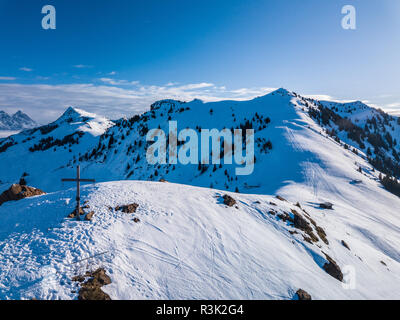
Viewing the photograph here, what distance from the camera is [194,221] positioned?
15.0m

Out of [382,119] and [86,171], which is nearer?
[86,171]

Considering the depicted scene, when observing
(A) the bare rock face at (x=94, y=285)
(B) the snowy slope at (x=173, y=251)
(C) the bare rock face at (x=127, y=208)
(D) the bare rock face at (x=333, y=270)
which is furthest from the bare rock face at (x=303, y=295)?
(C) the bare rock face at (x=127, y=208)

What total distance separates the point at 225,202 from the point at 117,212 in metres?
9.78

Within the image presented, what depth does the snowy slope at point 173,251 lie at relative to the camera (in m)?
9.38

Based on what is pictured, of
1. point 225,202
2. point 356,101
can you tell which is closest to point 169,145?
point 225,202

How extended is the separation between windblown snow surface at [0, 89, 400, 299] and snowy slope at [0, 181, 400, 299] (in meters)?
0.06

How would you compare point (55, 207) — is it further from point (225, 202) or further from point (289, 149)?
point (289, 149)

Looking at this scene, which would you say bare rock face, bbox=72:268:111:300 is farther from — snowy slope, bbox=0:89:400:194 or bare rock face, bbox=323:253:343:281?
snowy slope, bbox=0:89:400:194

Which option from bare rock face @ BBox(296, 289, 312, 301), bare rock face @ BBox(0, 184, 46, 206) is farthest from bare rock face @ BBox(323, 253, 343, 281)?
bare rock face @ BBox(0, 184, 46, 206)

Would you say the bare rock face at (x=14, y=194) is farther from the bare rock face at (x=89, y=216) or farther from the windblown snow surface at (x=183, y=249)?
the bare rock face at (x=89, y=216)

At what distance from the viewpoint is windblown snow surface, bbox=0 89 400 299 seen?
9.47 meters

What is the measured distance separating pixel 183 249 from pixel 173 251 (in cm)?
68

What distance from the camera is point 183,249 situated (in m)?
12.1

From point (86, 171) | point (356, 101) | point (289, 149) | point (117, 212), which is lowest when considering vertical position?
point (86, 171)
